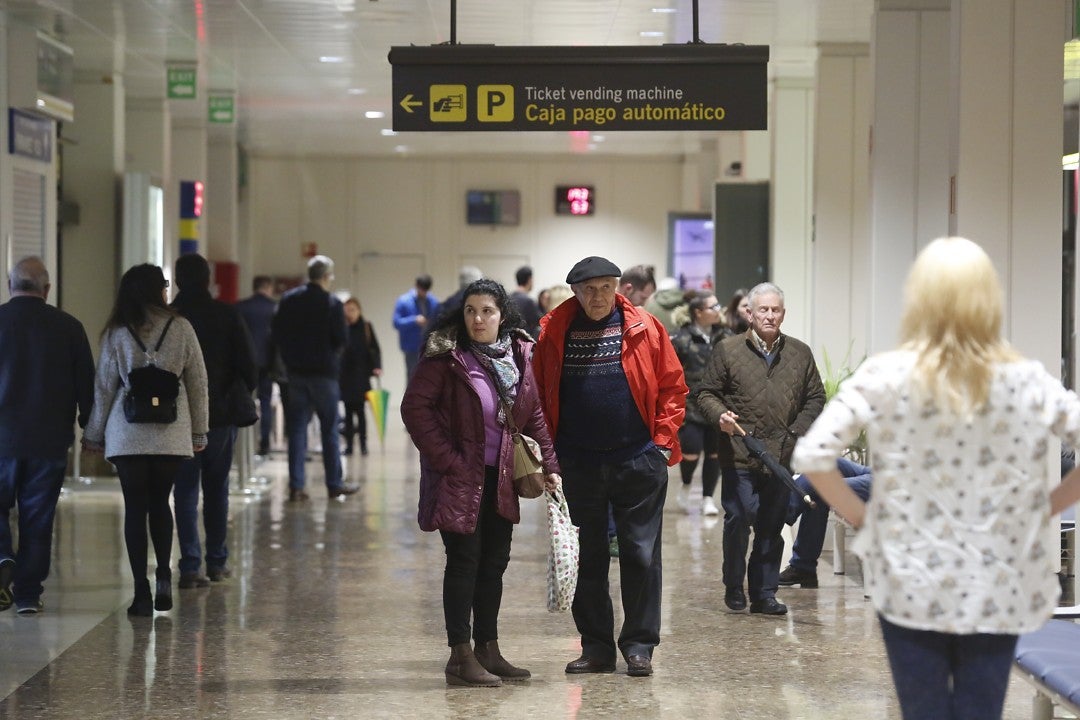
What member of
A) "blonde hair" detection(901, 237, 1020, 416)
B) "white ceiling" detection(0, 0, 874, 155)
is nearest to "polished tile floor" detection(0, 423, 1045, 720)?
"blonde hair" detection(901, 237, 1020, 416)

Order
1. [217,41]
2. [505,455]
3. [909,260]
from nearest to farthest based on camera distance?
[505,455]
[909,260]
[217,41]

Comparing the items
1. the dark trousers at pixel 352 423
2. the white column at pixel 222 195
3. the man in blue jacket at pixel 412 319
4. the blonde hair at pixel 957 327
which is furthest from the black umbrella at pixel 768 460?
the white column at pixel 222 195

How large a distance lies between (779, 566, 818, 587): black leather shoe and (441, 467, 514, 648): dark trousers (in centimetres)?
279

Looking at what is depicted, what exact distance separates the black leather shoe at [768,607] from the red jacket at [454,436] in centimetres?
211

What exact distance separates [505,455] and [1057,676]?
2391 mm

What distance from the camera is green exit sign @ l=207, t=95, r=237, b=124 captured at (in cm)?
1689

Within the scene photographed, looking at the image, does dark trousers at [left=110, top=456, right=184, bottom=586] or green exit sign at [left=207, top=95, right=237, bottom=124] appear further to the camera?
green exit sign at [left=207, top=95, right=237, bottom=124]

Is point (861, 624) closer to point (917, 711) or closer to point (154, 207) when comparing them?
point (917, 711)

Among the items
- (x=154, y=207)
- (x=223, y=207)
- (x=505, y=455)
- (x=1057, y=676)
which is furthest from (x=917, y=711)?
A: (x=223, y=207)

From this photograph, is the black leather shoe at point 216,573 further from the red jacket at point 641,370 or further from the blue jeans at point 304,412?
the blue jeans at point 304,412

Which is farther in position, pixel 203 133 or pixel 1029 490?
pixel 203 133

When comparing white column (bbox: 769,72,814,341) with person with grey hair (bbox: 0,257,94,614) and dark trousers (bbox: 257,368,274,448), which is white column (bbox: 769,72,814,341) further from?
person with grey hair (bbox: 0,257,94,614)

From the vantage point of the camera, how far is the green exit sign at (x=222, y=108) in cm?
1689

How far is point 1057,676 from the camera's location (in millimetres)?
4613
